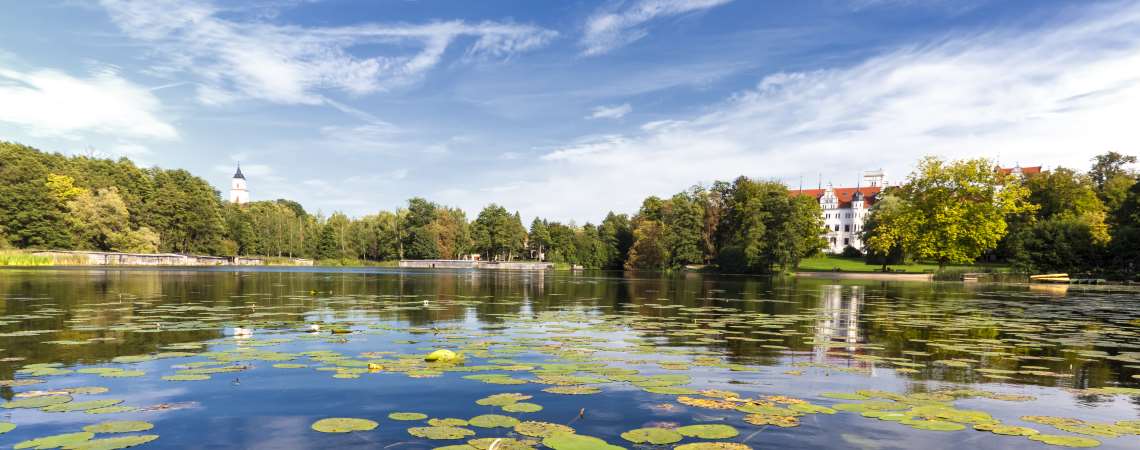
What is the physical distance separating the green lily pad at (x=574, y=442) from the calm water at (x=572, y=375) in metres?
0.24

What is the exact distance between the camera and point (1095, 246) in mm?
60125

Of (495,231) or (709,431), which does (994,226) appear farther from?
(495,231)

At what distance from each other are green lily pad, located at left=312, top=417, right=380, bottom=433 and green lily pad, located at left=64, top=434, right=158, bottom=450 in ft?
4.76

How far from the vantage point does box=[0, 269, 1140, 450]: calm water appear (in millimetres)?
6371

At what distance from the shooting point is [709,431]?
19.9 ft

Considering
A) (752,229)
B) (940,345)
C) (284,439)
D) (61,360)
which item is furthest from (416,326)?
(752,229)

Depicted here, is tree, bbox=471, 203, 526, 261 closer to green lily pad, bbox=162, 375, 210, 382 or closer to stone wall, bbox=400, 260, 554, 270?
stone wall, bbox=400, 260, 554, 270

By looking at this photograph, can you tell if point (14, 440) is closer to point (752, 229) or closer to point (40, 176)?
point (752, 229)

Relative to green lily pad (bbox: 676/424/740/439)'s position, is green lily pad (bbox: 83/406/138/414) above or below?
above

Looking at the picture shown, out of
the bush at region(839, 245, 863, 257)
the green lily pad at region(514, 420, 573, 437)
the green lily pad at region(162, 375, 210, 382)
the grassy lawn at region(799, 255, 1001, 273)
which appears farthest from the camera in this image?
the bush at region(839, 245, 863, 257)

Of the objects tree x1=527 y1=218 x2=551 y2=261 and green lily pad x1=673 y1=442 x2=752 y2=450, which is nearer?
green lily pad x1=673 y1=442 x2=752 y2=450

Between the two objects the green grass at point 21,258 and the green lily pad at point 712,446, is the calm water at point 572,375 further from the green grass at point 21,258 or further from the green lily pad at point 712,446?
the green grass at point 21,258

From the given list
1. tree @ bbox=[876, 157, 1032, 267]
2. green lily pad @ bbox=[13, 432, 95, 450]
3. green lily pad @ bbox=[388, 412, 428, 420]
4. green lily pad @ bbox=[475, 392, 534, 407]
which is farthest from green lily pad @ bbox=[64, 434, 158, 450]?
tree @ bbox=[876, 157, 1032, 267]

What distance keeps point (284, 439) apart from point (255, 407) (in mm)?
1452
